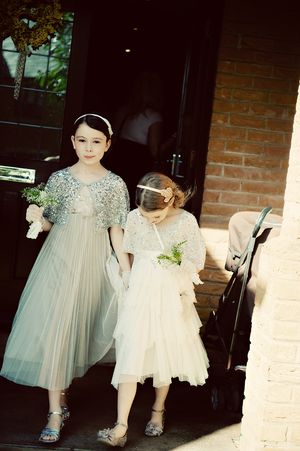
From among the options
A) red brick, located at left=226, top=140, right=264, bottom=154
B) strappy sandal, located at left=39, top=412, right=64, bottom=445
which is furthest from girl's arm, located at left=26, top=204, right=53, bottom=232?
red brick, located at left=226, top=140, right=264, bottom=154

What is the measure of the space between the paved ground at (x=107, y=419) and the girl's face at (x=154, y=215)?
1384mm

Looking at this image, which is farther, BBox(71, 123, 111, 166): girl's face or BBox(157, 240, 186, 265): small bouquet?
BBox(71, 123, 111, 166): girl's face

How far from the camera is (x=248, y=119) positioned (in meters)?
5.86

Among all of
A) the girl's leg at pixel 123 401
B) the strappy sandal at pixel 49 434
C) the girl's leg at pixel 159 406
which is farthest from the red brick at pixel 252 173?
the strappy sandal at pixel 49 434

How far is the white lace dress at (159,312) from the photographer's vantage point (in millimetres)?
4289

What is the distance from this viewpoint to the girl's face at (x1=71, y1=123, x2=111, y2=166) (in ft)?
14.9

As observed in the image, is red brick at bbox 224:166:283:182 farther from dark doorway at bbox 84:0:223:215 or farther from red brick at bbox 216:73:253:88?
red brick at bbox 216:73:253:88

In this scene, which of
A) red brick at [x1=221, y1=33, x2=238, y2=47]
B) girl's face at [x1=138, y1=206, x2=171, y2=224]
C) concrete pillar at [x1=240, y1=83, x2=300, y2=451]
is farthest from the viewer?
red brick at [x1=221, y1=33, x2=238, y2=47]

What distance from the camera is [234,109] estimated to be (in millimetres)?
5832

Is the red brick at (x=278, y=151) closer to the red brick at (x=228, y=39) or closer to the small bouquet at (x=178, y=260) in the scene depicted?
the red brick at (x=228, y=39)

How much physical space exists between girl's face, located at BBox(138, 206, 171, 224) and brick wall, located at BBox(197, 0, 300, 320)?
4.96ft

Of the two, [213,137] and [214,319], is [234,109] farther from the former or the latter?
[214,319]

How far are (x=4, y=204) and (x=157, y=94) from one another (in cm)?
208

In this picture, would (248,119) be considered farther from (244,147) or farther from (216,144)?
(216,144)
